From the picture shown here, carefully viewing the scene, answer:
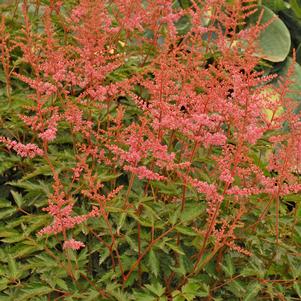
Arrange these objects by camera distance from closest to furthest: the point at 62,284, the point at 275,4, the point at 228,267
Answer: the point at 62,284
the point at 228,267
the point at 275,4

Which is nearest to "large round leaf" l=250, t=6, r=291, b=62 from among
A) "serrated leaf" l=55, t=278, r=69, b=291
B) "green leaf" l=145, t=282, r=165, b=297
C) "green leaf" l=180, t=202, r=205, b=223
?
"green leaf" l=180, t=202, r=205, b=223

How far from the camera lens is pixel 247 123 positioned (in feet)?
9.32

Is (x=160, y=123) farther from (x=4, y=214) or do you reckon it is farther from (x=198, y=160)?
(x=4, y=214)

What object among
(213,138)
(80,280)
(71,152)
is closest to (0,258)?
(80,280)

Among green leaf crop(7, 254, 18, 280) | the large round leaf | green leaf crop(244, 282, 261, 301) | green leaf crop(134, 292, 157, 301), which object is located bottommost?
the large round leaf

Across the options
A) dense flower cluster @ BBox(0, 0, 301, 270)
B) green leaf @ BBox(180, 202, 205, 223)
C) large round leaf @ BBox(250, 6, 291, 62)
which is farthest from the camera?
large round leaf @ BBox(250, 6, 291, 62)

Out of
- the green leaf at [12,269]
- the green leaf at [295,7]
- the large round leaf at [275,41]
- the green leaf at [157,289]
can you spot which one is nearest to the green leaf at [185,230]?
the green leaf at [157,289]

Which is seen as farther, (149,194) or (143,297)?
(149,194)

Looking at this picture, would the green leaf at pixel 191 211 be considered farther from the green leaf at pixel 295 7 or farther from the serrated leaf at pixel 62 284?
the green leaf at pixel 295 7

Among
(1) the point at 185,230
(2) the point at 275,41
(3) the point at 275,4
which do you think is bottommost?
(2) the point at 275,41

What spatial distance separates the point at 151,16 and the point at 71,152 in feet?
3.49

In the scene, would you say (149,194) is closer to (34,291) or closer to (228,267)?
(228,267)

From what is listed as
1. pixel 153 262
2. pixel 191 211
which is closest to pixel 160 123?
pixel 191 211

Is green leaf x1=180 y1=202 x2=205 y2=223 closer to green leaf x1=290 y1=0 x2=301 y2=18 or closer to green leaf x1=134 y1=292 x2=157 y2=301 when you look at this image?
green leaf x1=134 y1=292 x2=157 y2=301
